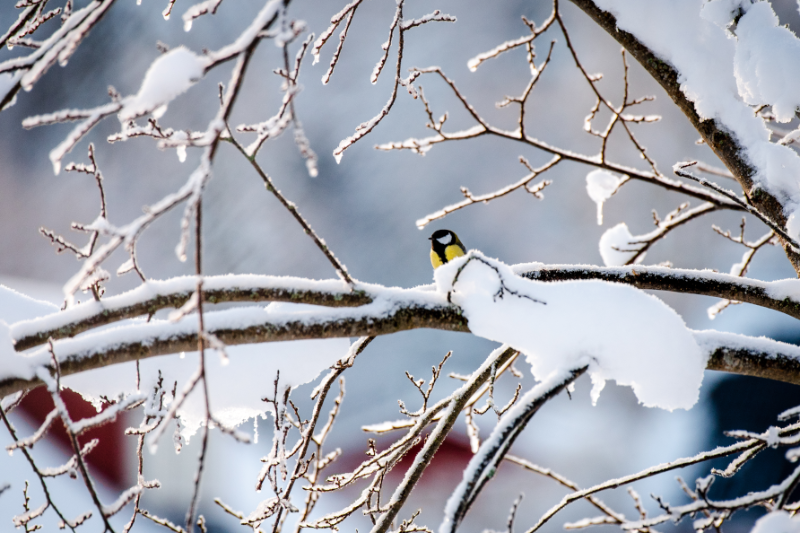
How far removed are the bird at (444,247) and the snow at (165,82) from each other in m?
3.81

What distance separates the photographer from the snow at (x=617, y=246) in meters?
2.62

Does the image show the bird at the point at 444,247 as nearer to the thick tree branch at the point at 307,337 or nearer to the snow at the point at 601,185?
the snow at the point at 601,185

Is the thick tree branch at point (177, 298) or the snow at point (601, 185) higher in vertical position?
the snow at point (601, 185)

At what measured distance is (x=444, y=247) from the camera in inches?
190

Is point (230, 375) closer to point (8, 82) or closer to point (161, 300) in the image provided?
point (161, 300)

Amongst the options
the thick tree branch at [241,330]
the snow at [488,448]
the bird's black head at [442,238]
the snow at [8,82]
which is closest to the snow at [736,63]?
the snow at [488,448]

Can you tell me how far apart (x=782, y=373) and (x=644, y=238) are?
45.7 inches

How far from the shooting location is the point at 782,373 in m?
1.50

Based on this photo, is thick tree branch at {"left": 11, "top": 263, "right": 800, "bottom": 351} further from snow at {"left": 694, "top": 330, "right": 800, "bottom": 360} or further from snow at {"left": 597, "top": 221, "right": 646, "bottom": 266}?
snow at {"left": 597, "top": 221, "right": 646, "bottom": 266}

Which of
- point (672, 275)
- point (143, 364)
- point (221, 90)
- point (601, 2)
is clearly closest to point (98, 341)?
point (143, 364)

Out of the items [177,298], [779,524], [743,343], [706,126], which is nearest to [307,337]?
[177,298]

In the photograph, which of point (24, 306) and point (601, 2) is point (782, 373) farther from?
point (24, 306)

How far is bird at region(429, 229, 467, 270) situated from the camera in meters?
4.70

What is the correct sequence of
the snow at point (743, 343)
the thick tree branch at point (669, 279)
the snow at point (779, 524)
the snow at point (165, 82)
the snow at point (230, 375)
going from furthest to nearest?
the thick tree branch at point (669, 279), the snow at point (230, 375), the snow at point (743, 343), the snow at point (779, 524), the snow at point (165, 82)
